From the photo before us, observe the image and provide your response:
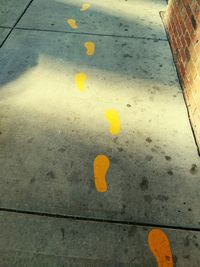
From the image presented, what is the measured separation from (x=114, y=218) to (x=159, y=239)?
26 cm

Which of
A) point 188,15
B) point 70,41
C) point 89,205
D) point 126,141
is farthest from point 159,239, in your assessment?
point 70,41

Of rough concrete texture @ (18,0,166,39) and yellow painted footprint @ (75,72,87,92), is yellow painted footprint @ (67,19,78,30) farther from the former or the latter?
yellow painted footprint @ (75,72,87,92)

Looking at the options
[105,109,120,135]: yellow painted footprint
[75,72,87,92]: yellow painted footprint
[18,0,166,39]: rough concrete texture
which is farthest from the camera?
[18,0,166,39]: rough concrete texture

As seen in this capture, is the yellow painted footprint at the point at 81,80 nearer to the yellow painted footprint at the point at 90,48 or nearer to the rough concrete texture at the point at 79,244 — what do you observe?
the yellow painted footprint at the point at 90,48

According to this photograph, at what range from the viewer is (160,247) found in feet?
4.98

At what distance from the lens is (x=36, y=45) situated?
9.65ft

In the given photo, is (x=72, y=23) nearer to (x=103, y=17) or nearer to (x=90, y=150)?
(x=103, y=17)

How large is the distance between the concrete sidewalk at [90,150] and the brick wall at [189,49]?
0.08 m

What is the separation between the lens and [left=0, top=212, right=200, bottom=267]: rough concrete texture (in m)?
1.45

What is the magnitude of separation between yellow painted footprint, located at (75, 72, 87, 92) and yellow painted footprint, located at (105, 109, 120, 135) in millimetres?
361

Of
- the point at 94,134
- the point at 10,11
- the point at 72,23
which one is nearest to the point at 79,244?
the point at 94,134

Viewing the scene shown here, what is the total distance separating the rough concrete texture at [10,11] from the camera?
10.7 feet

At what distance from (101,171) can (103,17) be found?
2.32 metres

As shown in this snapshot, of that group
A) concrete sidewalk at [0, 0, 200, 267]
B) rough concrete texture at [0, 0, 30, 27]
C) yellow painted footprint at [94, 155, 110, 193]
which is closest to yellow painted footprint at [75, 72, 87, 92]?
concrete sidewalk at [0, 0, 200, 267]
